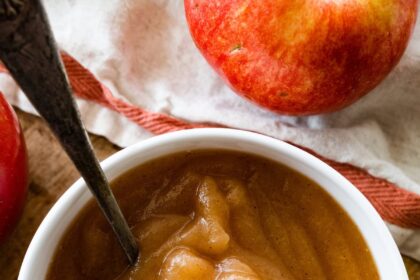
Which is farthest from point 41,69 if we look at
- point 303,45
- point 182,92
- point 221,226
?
point 182,92

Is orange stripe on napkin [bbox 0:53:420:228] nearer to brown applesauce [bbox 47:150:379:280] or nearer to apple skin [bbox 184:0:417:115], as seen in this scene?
apple skin [bbox 184:0:417:115]

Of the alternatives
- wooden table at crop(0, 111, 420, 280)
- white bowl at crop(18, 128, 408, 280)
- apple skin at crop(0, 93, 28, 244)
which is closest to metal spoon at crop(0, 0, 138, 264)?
white bowl at crop(18, 128, 408, 280)

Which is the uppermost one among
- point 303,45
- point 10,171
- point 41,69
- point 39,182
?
point 41,69

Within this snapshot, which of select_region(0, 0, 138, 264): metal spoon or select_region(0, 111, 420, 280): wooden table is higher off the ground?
select_region(0, 0, 138, 264): metal spoon

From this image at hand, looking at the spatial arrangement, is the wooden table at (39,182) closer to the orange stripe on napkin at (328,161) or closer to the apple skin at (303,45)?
the orange stripe on napkin at (328,161)

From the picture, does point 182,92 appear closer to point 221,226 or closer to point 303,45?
point 303,45

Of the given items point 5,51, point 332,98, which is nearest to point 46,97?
point 5,51
